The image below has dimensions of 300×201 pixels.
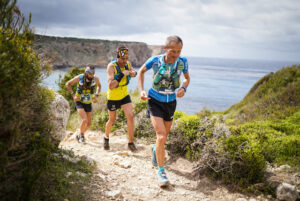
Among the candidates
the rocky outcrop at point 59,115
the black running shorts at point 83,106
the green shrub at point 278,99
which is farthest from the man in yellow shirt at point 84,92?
the green shrub at point 278,99

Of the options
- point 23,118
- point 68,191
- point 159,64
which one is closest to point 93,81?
point 159,64

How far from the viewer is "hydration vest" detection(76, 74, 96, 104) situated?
6.10 meters

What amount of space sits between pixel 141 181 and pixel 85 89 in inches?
124

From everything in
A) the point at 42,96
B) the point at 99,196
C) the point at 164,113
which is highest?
the point at 42,96

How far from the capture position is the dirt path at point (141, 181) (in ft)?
12.2

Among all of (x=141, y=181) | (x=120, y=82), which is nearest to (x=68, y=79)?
(x=120, y=82)

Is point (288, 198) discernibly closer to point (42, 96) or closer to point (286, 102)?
point (42, 96)

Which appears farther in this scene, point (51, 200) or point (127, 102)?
point (127, 102)

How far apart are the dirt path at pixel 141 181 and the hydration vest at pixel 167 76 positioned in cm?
175

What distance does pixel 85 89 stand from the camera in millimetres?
6164

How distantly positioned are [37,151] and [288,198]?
3876 mm

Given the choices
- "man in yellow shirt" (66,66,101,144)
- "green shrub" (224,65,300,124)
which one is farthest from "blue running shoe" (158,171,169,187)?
"green shrub" (224,65,300,124)

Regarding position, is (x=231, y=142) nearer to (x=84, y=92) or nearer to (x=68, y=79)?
(x=84, y=92)

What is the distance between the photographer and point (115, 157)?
4.98m
